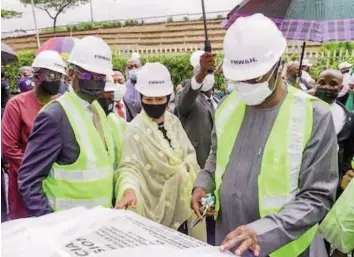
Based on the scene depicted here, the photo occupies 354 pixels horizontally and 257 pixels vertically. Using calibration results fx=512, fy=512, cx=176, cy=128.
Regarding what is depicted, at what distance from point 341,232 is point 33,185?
1444 millimetres

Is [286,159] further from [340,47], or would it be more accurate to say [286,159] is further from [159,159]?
[340,47]

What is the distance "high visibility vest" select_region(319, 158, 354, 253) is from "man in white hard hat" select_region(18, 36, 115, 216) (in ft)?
3.76

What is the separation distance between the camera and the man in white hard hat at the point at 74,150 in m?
2.50

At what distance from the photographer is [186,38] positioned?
111 feet

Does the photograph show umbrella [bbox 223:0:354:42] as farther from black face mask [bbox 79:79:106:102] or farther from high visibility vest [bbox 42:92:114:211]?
high visibility vest [bbox 42:92:114:211]

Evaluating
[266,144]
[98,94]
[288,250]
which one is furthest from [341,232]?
[98,94]

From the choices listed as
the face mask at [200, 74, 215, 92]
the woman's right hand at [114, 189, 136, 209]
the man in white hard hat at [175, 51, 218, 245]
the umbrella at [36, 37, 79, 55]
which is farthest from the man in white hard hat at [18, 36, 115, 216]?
the umbrella at [36, 37, 79, 55]

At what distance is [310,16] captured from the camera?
3150mm

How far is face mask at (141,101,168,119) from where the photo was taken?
129 inches

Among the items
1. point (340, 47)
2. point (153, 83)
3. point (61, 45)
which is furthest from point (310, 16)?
point (340, 47)

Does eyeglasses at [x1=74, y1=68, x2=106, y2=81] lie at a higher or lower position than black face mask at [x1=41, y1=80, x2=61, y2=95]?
higher

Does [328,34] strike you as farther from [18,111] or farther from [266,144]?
[18,111]

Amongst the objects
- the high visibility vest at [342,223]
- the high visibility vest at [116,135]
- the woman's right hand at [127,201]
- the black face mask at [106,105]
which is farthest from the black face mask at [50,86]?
the high visibility vest at [342,223]

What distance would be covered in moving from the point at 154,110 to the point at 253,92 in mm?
1311
